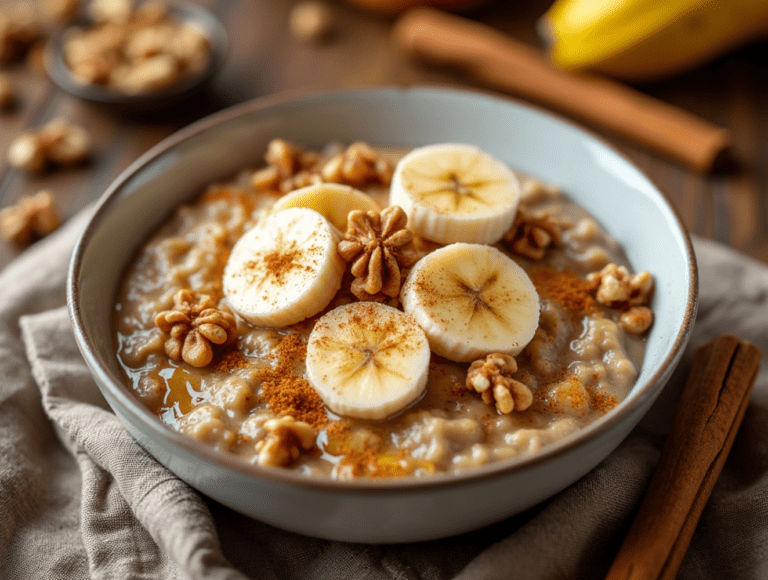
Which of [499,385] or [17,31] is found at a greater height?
[499,385]

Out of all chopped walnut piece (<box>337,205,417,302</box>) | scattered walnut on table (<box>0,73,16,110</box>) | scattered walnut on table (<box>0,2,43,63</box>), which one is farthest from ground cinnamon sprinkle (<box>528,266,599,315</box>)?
scattered walnut on table (<box>0,2,43,63</box>)

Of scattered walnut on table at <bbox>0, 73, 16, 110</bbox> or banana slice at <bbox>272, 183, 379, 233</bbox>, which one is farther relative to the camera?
scattered walnut on table at <bbox>0, 73, 16, 110</bbox>

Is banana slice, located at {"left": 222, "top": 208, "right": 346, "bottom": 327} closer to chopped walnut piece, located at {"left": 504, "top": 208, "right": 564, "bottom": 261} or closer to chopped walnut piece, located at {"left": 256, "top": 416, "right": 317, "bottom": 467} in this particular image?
chopped walnut piece, located at {"left": 256, "top": 416, "right": 317, "bottom": 467}

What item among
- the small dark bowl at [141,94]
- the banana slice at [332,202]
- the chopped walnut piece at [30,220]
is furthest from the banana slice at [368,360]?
the small dark bowl at [141,94]

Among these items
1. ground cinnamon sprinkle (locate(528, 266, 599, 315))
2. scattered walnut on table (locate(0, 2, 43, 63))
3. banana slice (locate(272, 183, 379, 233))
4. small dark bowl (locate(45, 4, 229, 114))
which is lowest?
scattered walnut on table (locate(0, 2, 43, 63))

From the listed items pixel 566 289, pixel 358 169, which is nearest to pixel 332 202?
pixel 358 169

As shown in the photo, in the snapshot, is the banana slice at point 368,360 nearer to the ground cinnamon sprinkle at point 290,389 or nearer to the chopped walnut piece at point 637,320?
the ground cinnamon sprinkle at point 290,389

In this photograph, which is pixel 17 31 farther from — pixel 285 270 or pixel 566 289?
pixel 566 289
